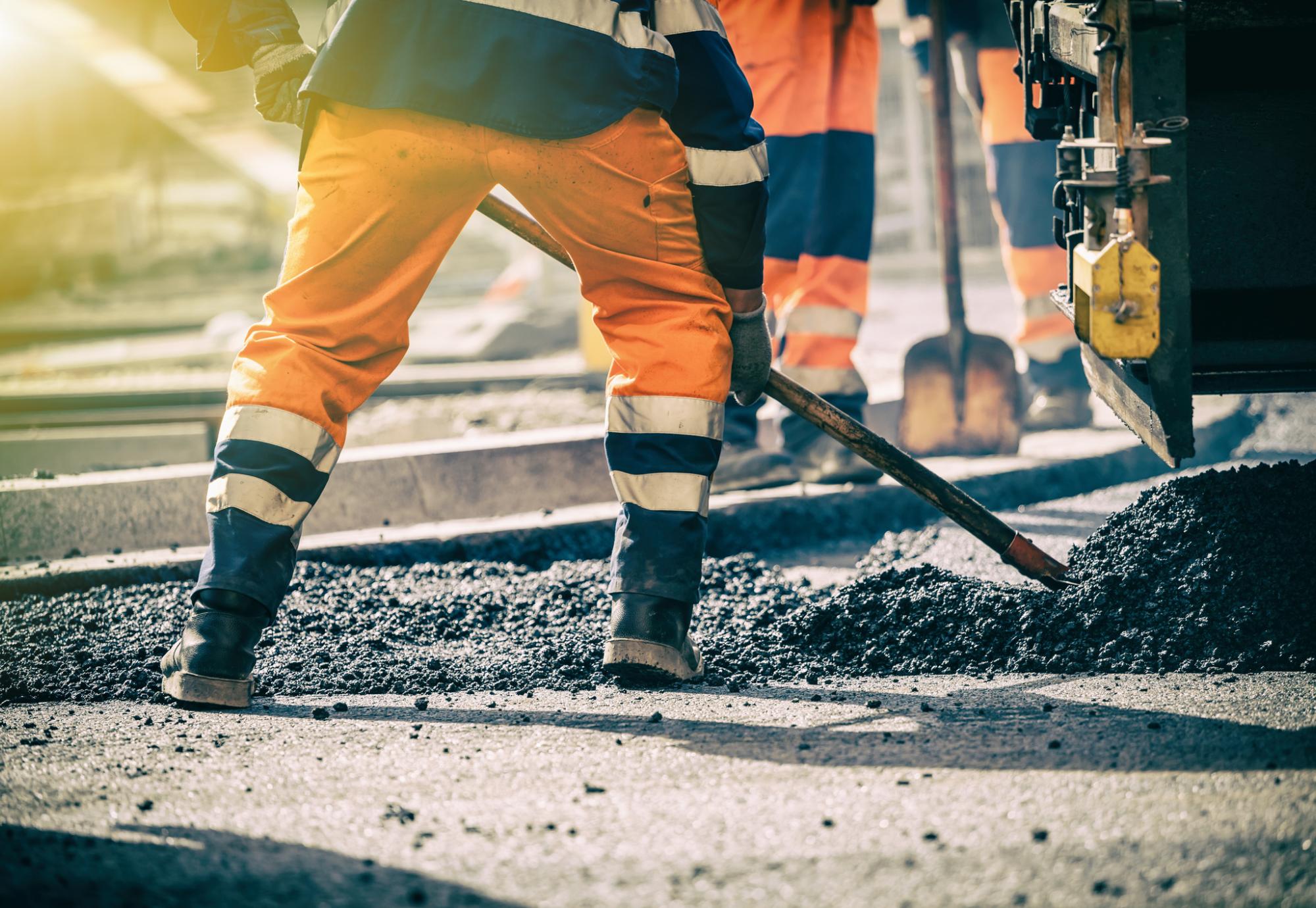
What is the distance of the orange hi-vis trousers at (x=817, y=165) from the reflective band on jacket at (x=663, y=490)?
1.68 m

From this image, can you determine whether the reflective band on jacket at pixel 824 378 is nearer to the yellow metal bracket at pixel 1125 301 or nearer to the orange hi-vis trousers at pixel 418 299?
the orange hi-vis trousers at pixel 418 299

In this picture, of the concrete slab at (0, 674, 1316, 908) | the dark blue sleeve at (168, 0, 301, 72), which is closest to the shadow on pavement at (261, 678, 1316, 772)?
the concrete slab at (0, 674, 1316, 908)

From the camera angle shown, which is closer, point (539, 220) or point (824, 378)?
point (539, 220)

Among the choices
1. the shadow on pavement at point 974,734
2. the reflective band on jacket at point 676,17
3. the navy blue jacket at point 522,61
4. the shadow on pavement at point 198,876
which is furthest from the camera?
the reflective band on jacket at point 676,17

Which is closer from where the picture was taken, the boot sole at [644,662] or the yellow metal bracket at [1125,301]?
the yellow metal bracket at [1125,301]

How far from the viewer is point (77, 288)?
1327 cm

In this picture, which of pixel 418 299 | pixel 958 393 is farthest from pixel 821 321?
pixel 418 299

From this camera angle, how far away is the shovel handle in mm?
2779

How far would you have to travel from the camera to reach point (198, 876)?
5.18 feet

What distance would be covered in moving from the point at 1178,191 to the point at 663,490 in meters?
1.04

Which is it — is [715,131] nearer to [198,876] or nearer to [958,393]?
[198,876]

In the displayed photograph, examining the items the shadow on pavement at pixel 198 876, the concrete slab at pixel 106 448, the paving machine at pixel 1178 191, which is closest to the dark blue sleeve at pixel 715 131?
the paving machine at pixel 1178 191

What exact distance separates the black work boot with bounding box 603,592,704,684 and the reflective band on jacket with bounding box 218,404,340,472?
62cm

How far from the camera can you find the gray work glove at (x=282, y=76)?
2.48 metres
